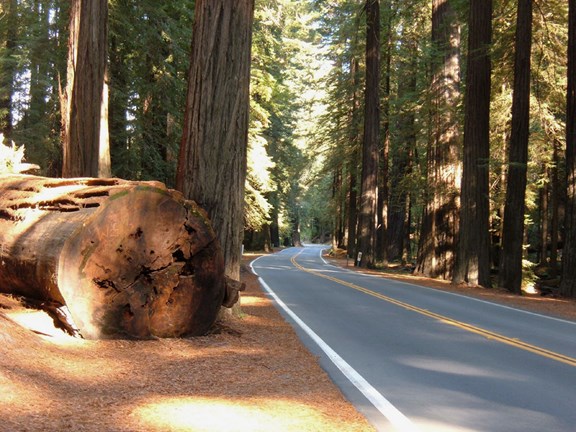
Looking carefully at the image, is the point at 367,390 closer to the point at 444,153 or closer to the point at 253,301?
the point at 253,301

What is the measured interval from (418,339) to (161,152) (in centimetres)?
1707

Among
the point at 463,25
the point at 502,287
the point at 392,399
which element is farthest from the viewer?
the point at 463,25

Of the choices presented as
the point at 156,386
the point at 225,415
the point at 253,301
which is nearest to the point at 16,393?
the point at 156,386

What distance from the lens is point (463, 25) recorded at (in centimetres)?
2916

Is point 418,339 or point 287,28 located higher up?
point 287,28

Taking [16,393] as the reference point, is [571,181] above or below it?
above

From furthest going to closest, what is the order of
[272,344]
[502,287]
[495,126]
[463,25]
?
[463,25]
[495,126]
[502,287]
[272,344]

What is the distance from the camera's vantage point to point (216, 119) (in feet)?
31.8

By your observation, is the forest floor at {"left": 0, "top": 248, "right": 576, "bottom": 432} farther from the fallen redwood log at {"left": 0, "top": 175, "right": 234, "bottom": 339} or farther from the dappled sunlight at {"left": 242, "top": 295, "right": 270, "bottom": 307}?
the dappled sunlight at {"left": 242, "top": 295, "right": 270, "bottom": 307}

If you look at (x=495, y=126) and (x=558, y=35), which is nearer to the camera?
(x=558, y=35)

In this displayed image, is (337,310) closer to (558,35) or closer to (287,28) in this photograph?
(558,35)

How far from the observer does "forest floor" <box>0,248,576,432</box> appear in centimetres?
480

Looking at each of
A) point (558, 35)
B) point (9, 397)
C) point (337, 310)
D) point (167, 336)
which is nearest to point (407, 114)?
point (558, 35)

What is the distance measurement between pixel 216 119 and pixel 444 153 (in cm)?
1850
